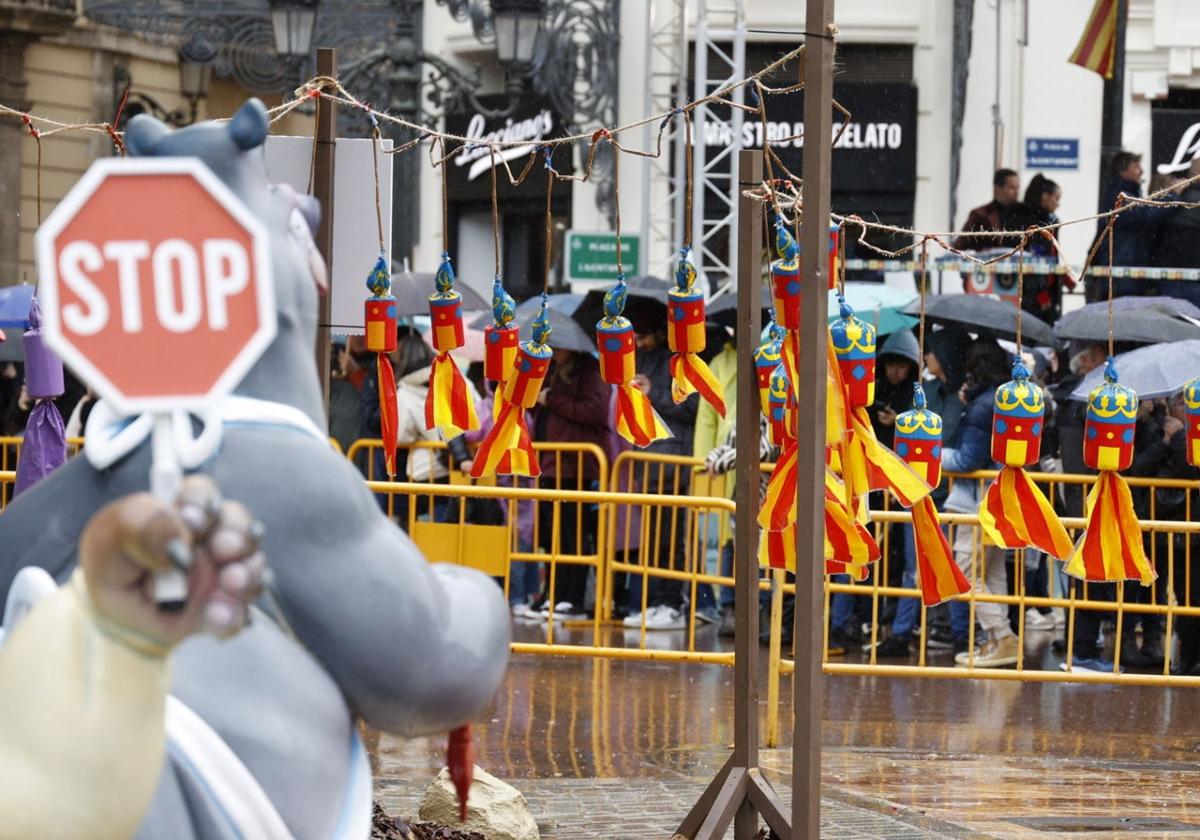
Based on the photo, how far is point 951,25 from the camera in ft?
69.1

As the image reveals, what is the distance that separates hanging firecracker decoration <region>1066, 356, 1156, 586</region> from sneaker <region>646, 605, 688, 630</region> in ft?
16.1

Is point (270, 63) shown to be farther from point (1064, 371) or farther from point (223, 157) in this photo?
point (223, 157)

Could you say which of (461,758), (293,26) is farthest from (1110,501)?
(293,26)

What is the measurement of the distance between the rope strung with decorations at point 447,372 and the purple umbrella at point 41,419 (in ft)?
4.04

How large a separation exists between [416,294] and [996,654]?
174 inches

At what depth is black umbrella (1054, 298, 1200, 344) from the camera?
10836mm

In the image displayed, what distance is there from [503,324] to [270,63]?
15529 mm

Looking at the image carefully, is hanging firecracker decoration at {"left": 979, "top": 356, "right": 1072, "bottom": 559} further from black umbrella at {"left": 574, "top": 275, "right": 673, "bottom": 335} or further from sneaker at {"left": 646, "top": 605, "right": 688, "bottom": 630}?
black umbrella at {"left": 574, "top": 275, "right": 673, "bottom": 335}

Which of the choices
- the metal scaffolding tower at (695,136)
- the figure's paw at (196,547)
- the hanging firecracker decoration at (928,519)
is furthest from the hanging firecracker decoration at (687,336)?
the metal scaffolding tower at (695,136)

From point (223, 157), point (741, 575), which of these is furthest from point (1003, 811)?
point (223, 157)

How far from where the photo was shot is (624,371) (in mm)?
7004

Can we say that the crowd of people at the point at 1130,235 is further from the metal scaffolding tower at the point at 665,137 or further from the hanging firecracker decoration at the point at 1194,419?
the hanging firecracker decoration at the point at 1194,419

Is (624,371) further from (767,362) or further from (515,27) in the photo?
(515,27)

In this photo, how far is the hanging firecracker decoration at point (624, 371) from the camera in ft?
22.8
